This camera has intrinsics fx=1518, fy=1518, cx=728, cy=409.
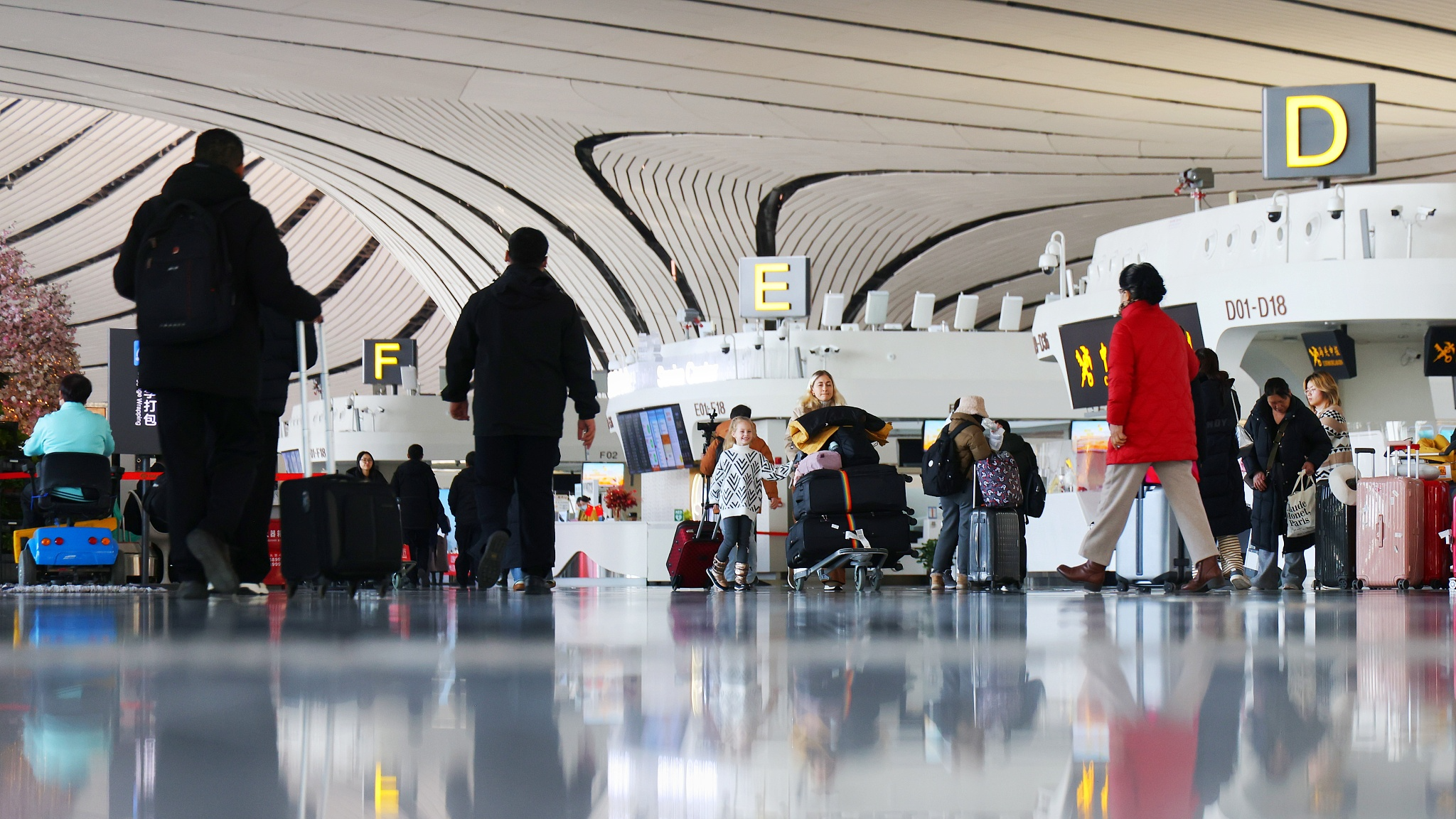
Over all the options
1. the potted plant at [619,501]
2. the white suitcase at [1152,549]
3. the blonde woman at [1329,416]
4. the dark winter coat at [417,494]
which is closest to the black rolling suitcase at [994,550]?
the white suitcase at [1152,549]

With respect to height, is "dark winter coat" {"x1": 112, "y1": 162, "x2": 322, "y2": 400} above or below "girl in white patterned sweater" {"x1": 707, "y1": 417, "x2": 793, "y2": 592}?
above

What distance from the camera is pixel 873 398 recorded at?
2172 centimetres

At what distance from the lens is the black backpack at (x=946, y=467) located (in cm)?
873

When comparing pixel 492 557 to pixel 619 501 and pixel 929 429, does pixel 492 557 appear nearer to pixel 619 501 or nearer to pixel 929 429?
pixel 929 429

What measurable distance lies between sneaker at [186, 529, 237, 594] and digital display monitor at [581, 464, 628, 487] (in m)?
28.2

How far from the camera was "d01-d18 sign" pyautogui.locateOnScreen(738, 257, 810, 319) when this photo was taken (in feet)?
72.0

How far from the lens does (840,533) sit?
28.5 ft

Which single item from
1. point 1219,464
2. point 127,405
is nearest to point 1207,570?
point 1219,464

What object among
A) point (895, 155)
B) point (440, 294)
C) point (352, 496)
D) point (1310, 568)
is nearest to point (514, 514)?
point (352, 496)

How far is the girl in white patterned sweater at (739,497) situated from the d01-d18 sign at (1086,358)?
7.74m

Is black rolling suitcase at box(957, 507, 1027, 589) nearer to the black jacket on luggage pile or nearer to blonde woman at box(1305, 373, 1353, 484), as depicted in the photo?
blonde woman at box(1305, 373, 1353, 484)

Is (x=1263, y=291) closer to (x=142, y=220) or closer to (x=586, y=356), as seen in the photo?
(x=586, y=356)

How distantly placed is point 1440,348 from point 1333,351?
1175mm

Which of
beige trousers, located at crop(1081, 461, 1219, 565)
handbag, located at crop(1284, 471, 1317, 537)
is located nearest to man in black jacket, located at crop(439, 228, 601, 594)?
beige trousers, located at crop(1081, 461, 1219, 565)
